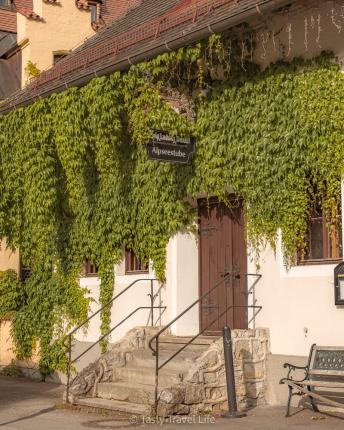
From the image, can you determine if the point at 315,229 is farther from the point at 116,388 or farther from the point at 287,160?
the point at 116,388

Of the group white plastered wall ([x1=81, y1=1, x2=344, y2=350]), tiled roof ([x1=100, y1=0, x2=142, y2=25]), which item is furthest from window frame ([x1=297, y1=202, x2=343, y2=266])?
tiled roof ([x1=100, y1=0, x2=142, y2=25])

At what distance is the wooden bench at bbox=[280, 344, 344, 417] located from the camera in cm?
987

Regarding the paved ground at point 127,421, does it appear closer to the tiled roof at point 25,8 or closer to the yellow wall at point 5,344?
the yellow wall at point 5,344

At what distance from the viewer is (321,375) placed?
10.3m

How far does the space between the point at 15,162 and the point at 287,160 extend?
21.3 ft

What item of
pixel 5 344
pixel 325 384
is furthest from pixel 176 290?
pixel 5 344

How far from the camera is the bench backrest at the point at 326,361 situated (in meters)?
10.1

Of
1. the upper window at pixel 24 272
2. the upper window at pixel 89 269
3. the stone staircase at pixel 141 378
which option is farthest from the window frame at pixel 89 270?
the upper window at pixel 24 272

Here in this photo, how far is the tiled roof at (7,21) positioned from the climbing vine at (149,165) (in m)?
9.09

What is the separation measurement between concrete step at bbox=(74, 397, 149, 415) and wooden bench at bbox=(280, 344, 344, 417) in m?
2.02

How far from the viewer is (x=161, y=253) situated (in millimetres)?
13734

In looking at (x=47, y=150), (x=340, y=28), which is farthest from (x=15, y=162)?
(x=340, y=28)

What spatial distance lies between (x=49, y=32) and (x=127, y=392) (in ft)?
40.3

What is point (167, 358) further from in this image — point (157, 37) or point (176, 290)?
point (157, 37)
